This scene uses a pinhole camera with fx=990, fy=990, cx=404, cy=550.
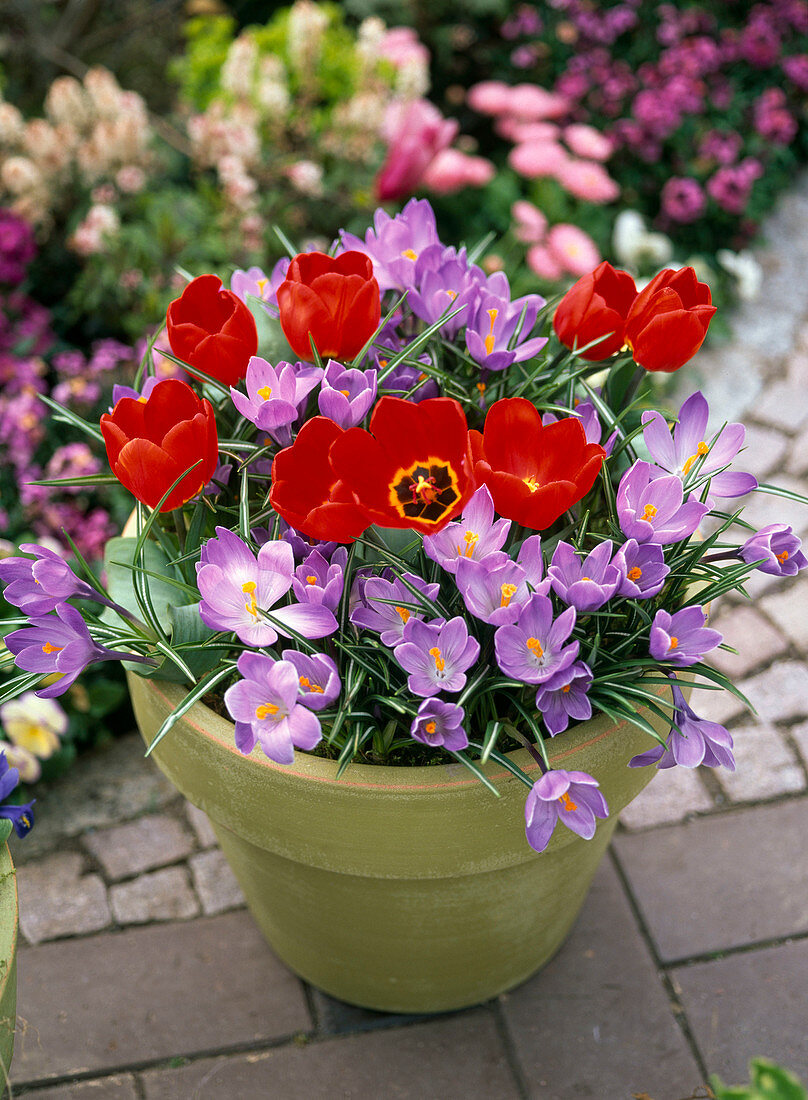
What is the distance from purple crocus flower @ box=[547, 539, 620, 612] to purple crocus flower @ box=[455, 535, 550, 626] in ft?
0.06

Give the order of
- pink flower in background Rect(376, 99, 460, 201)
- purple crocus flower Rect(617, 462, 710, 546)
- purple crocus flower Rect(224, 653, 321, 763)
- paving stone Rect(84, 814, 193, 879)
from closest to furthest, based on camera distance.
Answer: purple crocus flower Rect(224, 653, 321, 763) → purple crocus flower Rect(617, 462, 710, 546) → paving stone Rect(84, 814, 193, 879) → pink flower in background Rect(376, 99, 460, 201)

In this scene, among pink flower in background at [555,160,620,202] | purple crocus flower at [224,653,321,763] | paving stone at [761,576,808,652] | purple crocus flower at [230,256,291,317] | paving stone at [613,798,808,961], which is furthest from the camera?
pink flower in background at [555,160,620,202]

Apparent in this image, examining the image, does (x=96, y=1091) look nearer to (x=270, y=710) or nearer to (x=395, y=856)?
(x=395, y=856)

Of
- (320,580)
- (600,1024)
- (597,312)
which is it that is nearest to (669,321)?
(597,312)

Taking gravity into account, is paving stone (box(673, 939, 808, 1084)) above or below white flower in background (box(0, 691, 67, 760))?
above

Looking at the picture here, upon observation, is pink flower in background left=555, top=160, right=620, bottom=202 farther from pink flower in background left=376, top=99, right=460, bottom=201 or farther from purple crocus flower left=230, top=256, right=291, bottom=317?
purple crocus flower left=230, top=256, right=291, bottom=317

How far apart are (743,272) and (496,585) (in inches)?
85.3

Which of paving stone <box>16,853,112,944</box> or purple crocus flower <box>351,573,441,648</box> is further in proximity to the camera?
paving stone <box>16,853,112,944</box>

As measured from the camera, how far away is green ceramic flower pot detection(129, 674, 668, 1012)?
1.01 meters

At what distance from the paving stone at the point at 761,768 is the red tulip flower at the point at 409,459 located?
1.15 metres

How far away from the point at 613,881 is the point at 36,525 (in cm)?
128

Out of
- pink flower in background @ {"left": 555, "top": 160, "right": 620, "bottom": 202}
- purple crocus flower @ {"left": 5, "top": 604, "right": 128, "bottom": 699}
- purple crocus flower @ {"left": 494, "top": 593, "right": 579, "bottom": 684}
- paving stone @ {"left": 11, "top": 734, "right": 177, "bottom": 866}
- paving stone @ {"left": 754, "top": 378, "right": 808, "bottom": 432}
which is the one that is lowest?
paving stone @ {"left": 11, "top": 734, "right": 177, "bottom": 866}

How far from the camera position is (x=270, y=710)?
2.83ft

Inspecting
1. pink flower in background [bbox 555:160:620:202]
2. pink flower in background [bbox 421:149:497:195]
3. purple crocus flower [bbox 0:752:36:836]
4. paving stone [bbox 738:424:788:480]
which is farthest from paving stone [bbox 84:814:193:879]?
pink flower in background [bbox 555:160:620:202]
